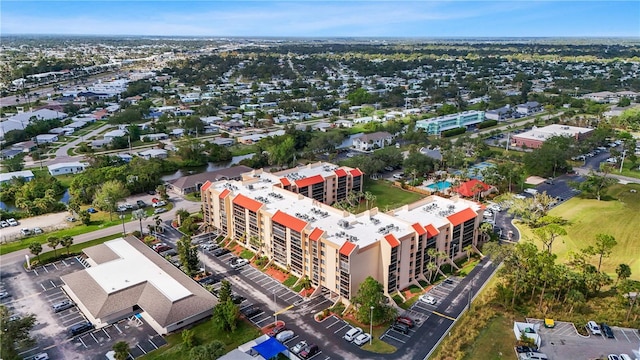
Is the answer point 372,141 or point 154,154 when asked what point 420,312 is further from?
point 154,154

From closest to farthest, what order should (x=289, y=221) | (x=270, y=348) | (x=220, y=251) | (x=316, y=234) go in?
(x=270, y=348) < (x=316, y=234) < (x=289, y=221) < (x=220, y=251)

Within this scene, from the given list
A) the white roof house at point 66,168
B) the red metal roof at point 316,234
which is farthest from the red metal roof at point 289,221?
the white roof house at point 66,168

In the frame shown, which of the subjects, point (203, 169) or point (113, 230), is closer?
point (113, 230)

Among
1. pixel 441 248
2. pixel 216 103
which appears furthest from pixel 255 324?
pixel 216 103

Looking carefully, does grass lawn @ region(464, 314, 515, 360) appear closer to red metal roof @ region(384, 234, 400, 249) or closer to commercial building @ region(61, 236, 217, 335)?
red metal roof @ region(384, 234, 400, 249)

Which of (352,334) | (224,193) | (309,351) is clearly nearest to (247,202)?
(224,193)

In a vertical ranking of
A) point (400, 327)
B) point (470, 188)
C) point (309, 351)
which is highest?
point (470, 188)

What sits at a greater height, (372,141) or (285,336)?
(372,141)

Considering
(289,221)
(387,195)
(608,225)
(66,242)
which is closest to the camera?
(289,221)
